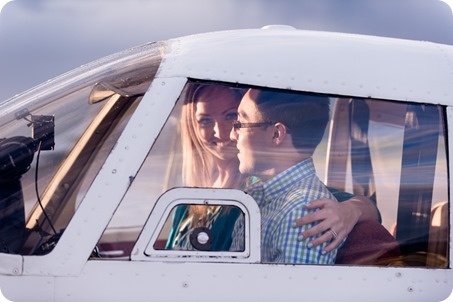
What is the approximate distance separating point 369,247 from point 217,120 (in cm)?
67

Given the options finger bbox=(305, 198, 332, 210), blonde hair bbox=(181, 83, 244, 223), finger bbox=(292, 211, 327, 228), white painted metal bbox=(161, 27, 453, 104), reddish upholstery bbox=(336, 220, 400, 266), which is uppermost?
white painted metal bbox=(161, 27, 453, 104)

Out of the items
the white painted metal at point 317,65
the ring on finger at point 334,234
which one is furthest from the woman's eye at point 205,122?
the ring on finger at point 334,234

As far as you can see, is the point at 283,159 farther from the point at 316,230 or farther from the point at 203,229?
the point at 203,229

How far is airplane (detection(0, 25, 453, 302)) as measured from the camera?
2.30 m

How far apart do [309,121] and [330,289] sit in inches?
22.3

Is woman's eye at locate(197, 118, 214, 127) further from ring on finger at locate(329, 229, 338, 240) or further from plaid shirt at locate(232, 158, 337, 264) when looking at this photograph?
ring on finger at locate(329, 229, 338, 240)

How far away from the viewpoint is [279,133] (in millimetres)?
2471

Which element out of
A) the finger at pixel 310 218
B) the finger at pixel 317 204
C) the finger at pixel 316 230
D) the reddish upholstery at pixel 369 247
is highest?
the finger at pixel 317 204

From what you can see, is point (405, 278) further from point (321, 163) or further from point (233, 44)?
point (233, 44)

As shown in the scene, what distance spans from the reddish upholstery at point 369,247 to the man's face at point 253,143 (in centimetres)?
38

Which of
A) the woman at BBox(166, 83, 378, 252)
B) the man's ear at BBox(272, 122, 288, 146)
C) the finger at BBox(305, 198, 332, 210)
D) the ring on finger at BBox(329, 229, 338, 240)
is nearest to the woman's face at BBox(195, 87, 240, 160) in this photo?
the woman at BBox(166, 83, 378, 252)

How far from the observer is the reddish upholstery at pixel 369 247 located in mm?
2449

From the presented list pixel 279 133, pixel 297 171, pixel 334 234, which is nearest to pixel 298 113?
pixel 279 133

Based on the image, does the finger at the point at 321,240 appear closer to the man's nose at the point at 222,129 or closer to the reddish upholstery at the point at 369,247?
the reddish upholstery at the point at 369,247
